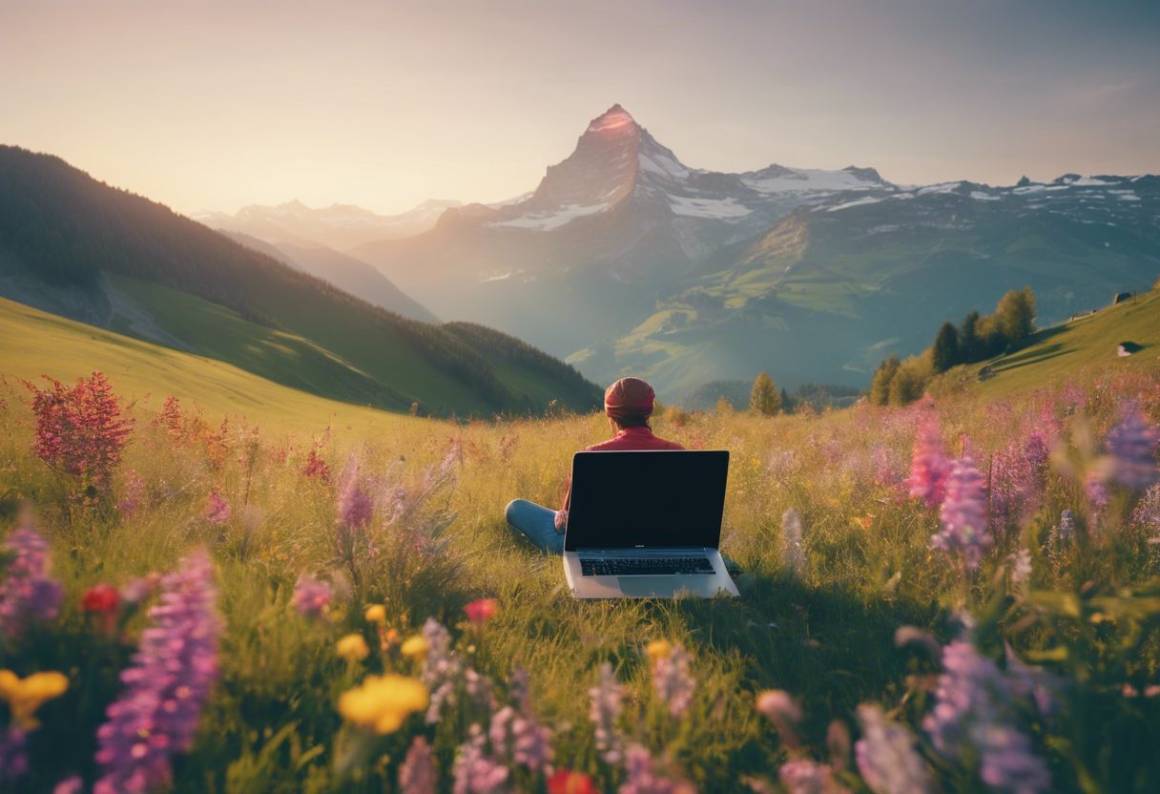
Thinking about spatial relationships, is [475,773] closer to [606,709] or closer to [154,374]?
[606,709]

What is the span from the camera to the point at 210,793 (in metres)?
2.38

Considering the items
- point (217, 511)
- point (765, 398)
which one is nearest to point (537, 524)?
point (217, 511)

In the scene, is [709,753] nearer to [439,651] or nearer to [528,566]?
[439,651]

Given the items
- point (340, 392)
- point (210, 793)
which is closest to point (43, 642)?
point (210, 793)

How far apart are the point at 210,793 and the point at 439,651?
107 centimetres

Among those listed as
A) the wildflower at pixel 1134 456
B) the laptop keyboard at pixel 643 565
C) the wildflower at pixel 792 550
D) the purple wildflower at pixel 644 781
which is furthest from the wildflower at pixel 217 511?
the wildflower at pixel 1134 456

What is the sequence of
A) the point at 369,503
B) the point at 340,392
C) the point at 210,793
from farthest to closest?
1. the point at 340,392
2. the point at 369,503
3. the point at 210,793

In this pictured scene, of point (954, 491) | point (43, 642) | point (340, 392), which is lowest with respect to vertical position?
point (340, 392)

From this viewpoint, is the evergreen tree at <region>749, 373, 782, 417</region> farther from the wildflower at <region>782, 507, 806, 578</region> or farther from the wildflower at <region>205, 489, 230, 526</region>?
the wildflower at <region>205, 489, 230, 526</region>

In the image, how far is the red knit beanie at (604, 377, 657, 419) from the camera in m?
5.68

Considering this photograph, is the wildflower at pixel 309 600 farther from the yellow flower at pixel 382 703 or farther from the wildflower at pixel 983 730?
the wildflower at pixel 983 730

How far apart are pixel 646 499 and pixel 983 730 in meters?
3.75

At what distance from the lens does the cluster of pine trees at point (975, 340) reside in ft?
307

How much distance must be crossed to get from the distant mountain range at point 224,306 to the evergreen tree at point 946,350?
64.2m
